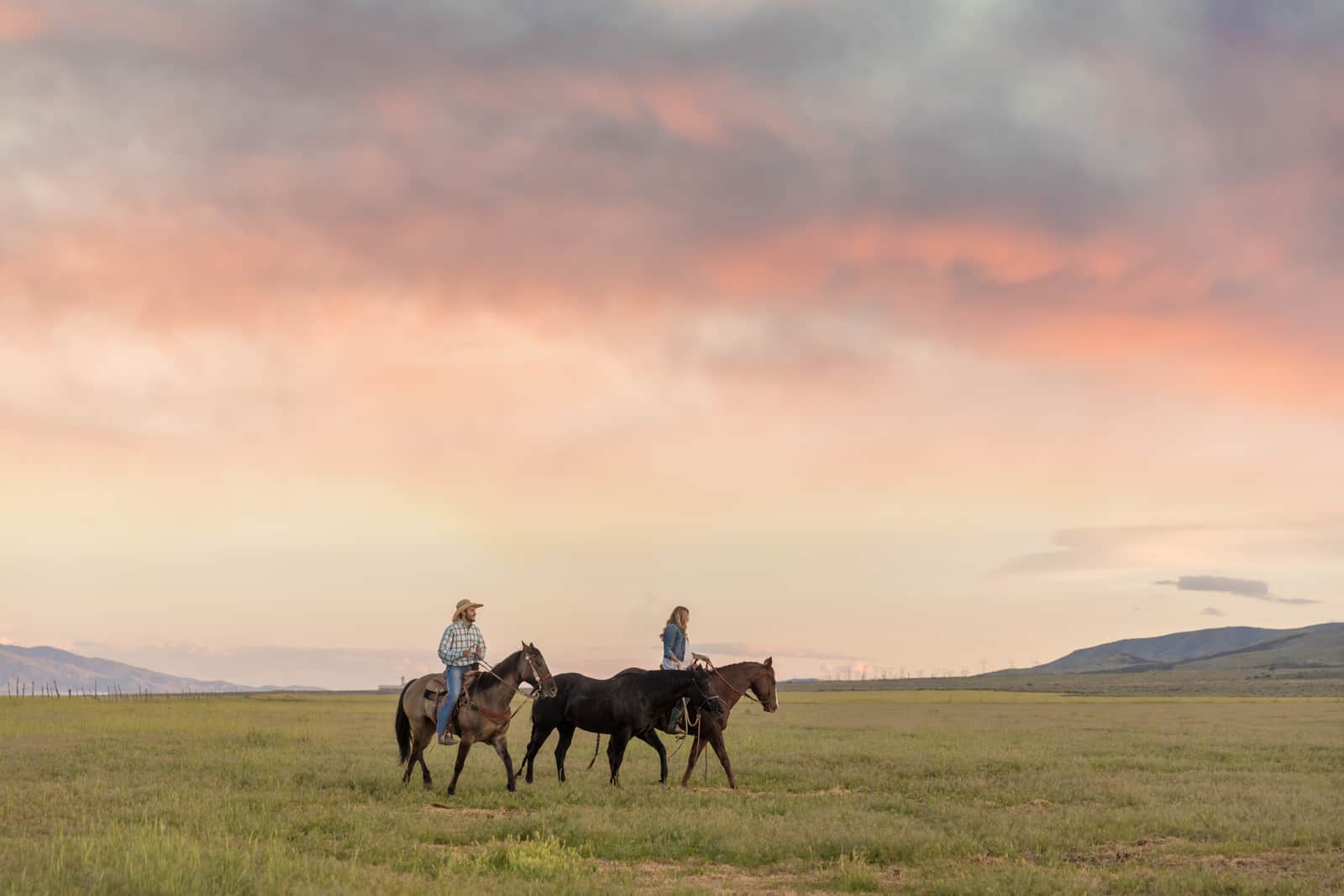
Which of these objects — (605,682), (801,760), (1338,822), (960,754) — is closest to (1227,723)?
(960,754)

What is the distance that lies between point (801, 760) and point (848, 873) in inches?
556

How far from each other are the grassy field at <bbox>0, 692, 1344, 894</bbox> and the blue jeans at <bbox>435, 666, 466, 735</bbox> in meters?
1.31

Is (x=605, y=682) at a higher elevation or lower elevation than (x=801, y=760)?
higher

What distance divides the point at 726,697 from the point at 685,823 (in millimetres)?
5855

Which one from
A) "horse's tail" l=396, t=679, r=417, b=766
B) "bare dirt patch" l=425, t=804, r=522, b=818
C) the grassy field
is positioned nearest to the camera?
the grassy field

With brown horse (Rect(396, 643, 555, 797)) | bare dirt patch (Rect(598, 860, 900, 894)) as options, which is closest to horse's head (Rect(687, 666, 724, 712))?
brown horse (Rect(396, 643, 555, 797))

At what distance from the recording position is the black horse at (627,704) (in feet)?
66.0

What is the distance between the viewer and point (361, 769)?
75.5 feet

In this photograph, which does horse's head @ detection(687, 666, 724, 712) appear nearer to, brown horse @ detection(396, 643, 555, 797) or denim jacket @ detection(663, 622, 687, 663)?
denim jacket @ detection(663, 622, 687, 663)

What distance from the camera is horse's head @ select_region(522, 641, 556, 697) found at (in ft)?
61.6

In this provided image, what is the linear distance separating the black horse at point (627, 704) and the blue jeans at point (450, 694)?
2.00 metres

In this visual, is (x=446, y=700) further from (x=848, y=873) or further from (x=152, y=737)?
(x=152, y=737)

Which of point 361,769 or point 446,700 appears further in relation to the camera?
point 361,769

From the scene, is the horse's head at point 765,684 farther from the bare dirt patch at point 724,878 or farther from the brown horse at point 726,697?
the bare dirt patch at point 724,878
